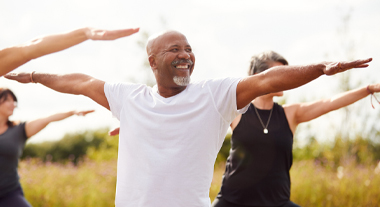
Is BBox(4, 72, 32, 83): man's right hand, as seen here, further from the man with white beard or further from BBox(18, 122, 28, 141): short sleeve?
BBox(18, 122, 28, 141): short sleeve

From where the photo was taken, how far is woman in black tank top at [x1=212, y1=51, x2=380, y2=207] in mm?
3414

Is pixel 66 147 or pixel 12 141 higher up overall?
pixel 12 141

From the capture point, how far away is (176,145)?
242 centimetres

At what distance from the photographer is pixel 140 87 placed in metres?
2.81

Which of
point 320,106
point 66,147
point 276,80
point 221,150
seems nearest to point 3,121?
point 320,106

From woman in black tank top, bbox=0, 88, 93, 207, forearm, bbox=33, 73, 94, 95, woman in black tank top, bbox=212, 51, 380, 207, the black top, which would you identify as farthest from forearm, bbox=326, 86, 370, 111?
the black top

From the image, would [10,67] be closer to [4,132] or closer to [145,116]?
[145,116]

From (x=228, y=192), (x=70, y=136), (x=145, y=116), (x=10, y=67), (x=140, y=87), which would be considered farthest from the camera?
(x=70, y=136)

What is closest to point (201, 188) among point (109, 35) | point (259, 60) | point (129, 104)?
point (129, 104)

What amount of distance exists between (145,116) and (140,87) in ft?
1.06

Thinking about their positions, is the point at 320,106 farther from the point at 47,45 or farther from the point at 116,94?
the point at 47,45

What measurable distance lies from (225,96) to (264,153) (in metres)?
1.21

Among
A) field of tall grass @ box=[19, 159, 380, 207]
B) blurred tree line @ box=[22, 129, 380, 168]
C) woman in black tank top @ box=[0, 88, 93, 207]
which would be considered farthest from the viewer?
blurred tree line @ box=[22, 129, 380, 168]

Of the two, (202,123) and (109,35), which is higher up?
(109,35)
